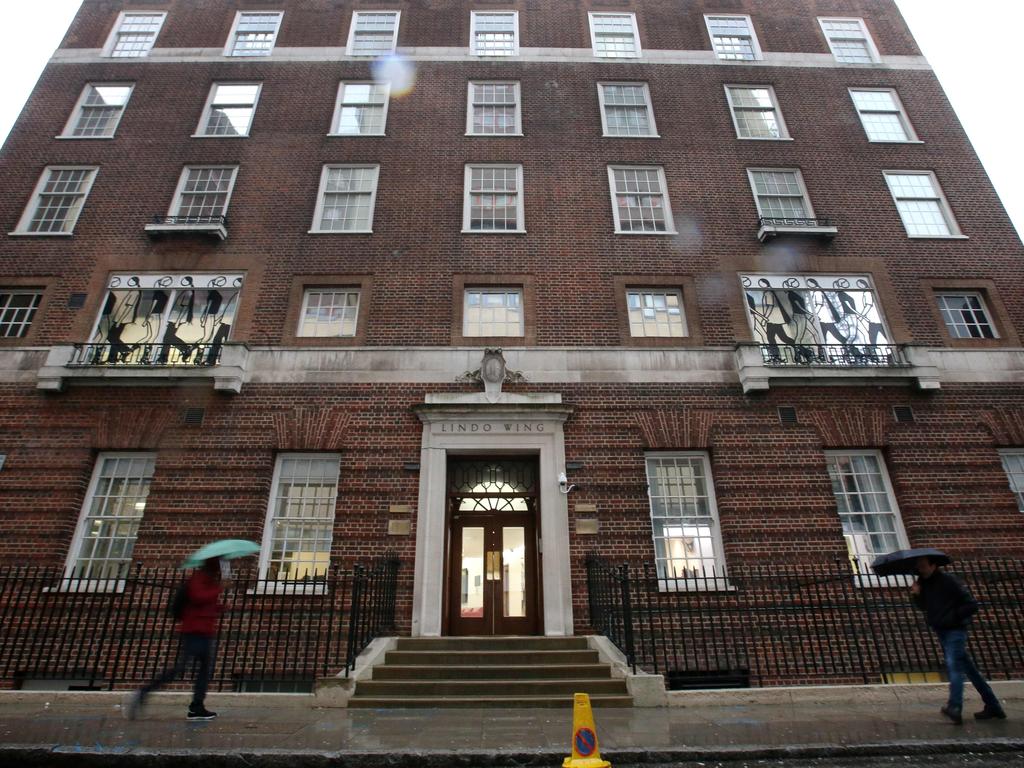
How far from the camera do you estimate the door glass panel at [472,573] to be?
10.8 meters

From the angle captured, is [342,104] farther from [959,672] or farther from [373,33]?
[959,672]

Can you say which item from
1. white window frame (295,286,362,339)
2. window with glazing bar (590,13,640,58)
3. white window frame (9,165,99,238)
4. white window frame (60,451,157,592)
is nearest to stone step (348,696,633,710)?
white window frame (60,451,157,592)

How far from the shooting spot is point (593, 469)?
1104cm

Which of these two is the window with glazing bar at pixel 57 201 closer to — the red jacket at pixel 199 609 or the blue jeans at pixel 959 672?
the red jacket at pixel 199 609

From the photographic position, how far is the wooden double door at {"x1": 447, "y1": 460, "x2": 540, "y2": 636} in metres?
10.8

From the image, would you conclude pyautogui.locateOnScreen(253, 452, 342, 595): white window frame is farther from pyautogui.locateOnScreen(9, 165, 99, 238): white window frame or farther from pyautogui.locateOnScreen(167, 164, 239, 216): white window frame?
pyautogui.locateOnScreen(9, 165, 99, 238): white window frame

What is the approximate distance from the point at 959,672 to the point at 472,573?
758 centimetres

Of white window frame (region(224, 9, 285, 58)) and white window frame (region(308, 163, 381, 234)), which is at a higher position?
white window frame (region(224, 9, 285, 58))

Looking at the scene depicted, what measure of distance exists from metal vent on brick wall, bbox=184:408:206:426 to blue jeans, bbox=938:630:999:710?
1245 cm

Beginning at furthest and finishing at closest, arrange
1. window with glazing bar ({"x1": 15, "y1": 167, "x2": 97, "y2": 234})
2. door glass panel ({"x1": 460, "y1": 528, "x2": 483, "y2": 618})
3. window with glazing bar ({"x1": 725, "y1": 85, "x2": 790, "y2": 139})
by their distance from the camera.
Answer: window with glazing bar ({"x1": 725, "y1": 85, "x2": 790, "y2": 139})
window with glazing bar ({"x1": 15, "y1": 167, "x2": 97, "y2": 234})
door glass panel ({"x1": 460, "y1": 528, "x2": 483, "y2": 618})

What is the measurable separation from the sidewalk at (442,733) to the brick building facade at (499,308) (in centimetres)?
281

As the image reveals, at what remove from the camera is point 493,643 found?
902 centimetres

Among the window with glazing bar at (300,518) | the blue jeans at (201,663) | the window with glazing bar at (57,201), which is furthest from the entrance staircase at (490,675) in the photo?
the window with glazing bar at (57,201)

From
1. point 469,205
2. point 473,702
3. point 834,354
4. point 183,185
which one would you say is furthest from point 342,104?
point 473,702
